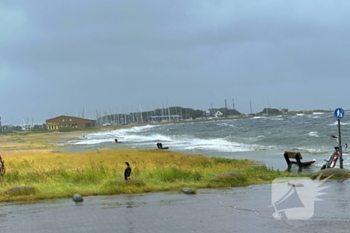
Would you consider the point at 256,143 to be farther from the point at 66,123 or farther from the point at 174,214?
the point at 66,123

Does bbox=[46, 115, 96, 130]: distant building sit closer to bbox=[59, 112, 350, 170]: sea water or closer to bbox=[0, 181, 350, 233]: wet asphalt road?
bbox=[59, 112, 350, 170]: sea water

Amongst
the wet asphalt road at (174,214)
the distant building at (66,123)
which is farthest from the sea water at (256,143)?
the distant building at (66,123)

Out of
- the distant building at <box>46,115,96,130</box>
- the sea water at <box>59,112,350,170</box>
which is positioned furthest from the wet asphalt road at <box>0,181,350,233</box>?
the distant building at <box>46,115,96,130</box>

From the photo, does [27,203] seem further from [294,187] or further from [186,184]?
[294,187]

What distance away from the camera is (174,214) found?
9570 millimetres

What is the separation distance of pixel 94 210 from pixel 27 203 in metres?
2.17

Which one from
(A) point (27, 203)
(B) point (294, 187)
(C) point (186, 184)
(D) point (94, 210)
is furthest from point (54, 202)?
(B) point (294, 187)

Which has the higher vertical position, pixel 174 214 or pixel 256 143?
pixel 174 214

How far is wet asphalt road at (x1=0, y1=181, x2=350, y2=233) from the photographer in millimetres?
8352

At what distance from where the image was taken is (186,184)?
13.5 meters

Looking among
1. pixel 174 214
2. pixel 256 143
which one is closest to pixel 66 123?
pixel 256 143

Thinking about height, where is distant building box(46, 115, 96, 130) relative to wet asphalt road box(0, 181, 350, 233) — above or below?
above

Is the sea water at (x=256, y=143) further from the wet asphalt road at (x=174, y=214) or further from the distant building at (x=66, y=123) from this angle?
the distant building at (x=66, y=123)

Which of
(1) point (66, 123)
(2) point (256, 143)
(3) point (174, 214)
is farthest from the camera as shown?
(1) point (66, 123)
